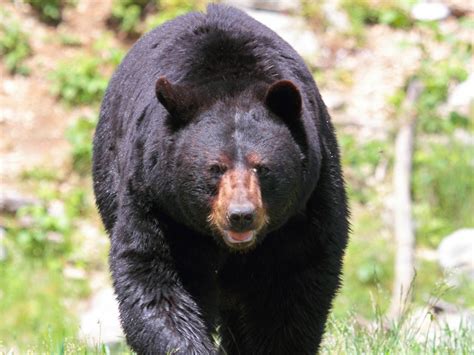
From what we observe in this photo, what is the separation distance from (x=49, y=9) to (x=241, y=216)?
10.5 meters

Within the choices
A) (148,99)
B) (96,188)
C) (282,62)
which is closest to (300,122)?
(282,62)

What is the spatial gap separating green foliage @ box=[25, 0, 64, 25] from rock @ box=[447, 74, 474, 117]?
17.3 feet

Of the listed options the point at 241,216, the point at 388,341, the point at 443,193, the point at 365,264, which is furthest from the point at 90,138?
the point at 241,216

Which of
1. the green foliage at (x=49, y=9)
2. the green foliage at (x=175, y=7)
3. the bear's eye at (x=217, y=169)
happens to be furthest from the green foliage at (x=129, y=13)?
the bear's eye at (x=217, y=169)

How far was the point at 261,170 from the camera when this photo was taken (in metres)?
4.66

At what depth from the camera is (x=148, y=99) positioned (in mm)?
5105

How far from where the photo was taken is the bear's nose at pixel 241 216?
447 centimetres

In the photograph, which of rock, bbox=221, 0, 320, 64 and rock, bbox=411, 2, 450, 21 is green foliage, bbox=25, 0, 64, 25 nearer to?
rock, bbox=221, 0, 320, 64

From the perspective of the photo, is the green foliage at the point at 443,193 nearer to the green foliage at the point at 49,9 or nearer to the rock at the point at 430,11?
the rock at the point at 430,11

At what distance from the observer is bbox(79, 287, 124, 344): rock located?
9750mm

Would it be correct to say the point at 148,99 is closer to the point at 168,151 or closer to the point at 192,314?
the point at 168,151

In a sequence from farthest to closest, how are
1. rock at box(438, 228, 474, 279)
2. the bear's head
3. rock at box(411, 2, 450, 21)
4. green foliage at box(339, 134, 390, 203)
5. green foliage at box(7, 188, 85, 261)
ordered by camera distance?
rock at box(411, 2, 450, 21) < green foliage at box(339, 134, 390, 203) < green foliage at box(7, 188, 85, 261) < rock at box(438, 228, 474, 279) < the bear's head

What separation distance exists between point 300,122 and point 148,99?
750mm

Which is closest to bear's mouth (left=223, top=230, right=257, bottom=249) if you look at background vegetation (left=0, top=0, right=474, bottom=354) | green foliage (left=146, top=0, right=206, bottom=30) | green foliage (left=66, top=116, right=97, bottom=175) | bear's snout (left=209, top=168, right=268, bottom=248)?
bear's snout (left=209, top=168, right=268, bottom=248)
